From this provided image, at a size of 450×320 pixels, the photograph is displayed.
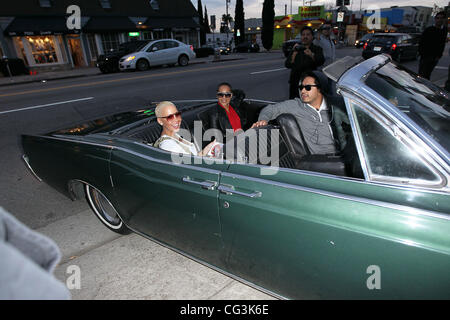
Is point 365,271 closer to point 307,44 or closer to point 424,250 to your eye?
point 424,250

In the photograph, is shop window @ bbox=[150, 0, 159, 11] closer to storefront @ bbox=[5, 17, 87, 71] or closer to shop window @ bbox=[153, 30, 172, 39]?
shop window @ bbox=[153, 30, 172, 39]

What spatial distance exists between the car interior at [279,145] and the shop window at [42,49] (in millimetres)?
24896

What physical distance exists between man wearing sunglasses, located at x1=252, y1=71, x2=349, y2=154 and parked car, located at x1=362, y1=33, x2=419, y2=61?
48.5ft

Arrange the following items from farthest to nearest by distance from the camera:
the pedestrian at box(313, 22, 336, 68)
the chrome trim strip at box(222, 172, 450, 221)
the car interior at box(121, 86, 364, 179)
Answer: the pedestrian at box(313, 22, 336, 68), the car interior at box(121, 86, 364, 179), the chrome trim strip at box(222, 172, 450, 221)

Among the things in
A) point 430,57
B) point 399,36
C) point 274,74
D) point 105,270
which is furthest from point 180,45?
point 105,270

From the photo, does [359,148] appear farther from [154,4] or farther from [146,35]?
[154,4]

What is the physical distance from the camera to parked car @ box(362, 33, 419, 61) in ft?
50.1

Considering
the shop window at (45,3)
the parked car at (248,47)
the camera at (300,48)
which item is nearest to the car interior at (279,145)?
the camera at (300,48)

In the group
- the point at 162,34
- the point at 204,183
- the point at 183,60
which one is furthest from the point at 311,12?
the point at 204,183

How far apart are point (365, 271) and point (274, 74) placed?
41.5ft

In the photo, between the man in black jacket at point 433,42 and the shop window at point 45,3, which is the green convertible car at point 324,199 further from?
the shop window at point 45,3

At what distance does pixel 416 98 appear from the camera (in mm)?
2080

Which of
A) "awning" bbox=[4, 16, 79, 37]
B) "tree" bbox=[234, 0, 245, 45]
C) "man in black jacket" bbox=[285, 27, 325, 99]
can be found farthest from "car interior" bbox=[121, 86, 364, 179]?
"tree" bbox=[234, 0, 245, 45]

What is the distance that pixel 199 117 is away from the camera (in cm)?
337
